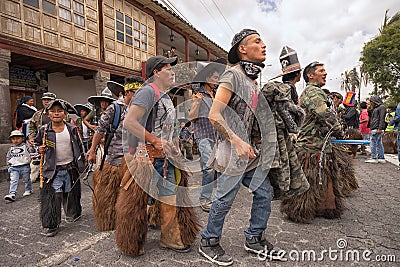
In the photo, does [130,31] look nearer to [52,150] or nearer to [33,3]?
[33,3]

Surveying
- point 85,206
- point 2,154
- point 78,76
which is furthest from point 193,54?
point 85,206

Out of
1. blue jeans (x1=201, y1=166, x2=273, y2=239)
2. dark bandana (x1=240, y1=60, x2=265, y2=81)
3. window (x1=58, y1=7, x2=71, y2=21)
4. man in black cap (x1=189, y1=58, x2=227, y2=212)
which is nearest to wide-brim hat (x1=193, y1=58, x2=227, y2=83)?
man in black cap (x1=189, y1=58, x2=227, y2=212)

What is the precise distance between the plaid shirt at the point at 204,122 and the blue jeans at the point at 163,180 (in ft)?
3.36

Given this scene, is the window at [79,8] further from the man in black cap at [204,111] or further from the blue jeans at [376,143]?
the blue jeans at [376,143]

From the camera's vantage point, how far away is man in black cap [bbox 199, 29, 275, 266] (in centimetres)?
216

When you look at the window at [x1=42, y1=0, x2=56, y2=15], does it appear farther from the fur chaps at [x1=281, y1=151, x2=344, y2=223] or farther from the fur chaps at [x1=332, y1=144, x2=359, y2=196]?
the fur chaps at [x1=332, y1=144, x2=359, y2=196]

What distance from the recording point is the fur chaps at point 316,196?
312cm

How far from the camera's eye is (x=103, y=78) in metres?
9.77

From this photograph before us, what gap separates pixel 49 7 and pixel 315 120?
822 cm

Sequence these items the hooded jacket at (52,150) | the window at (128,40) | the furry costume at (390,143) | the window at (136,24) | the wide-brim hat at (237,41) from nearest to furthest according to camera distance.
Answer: the wide-brim hat at (237,41)
the hooded jacket at (52,150)
the furry costume at (390,143)
the window at (128,40)
the window at (136,24)

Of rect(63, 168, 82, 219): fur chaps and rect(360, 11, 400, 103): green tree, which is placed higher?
rect(360, 11, 400, 103): green tree

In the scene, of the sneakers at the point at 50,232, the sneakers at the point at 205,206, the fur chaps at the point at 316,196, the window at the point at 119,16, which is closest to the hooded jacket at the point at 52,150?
the sneakers at the point at 50,232

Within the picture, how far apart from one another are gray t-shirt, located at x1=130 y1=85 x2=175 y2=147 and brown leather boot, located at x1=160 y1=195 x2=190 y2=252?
0.58m

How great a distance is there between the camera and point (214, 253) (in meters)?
2.30
